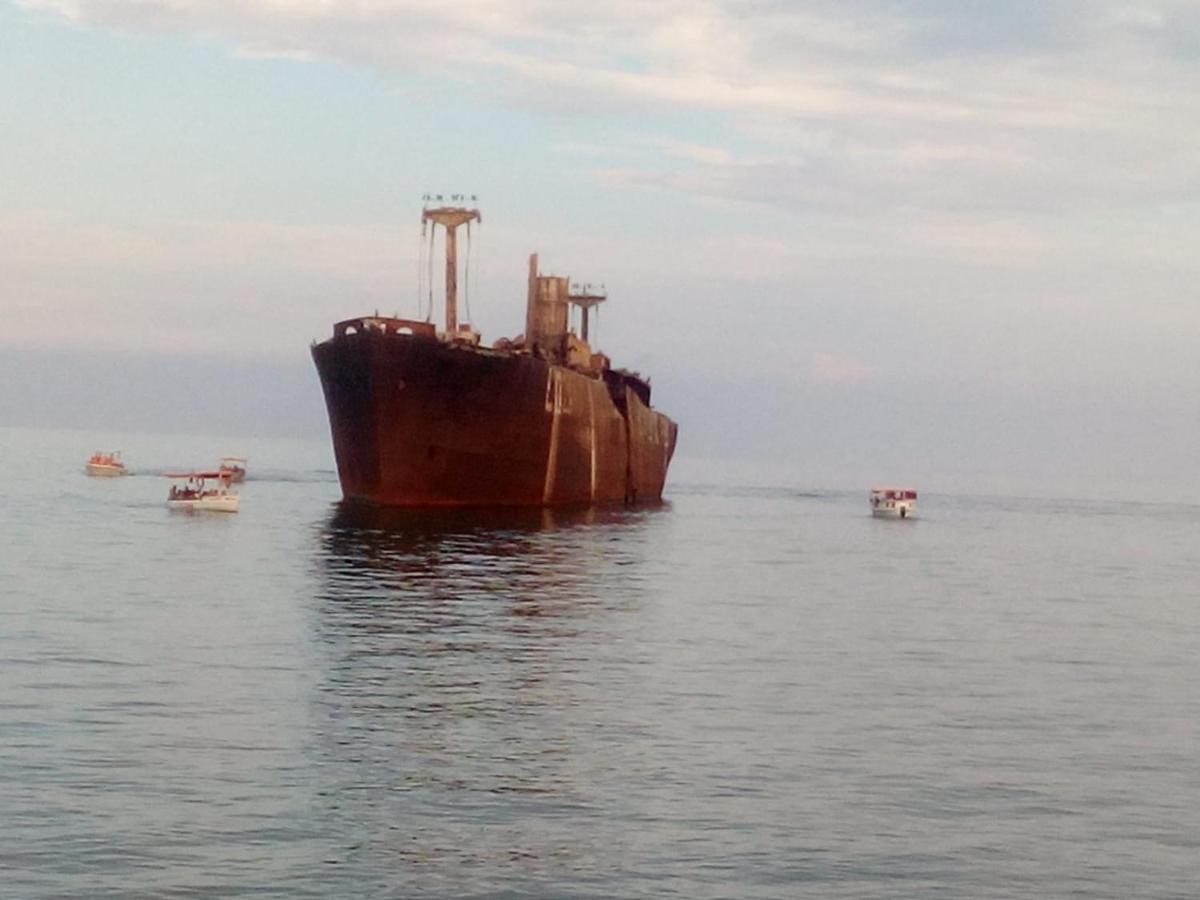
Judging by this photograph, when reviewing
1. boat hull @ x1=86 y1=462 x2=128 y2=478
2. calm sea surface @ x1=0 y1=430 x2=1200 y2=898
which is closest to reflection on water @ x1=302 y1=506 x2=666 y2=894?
calm sea surface @ x1=0 y1=430 x2=1200 y2=898

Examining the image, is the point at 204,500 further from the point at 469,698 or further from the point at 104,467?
the point at 469,698

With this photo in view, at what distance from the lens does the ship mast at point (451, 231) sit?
8431 cm

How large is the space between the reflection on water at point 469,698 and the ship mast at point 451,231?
2874 cm

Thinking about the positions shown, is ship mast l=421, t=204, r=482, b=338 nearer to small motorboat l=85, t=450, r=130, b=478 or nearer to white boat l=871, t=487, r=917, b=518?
white boat l=871, t=487, r=917, b=518

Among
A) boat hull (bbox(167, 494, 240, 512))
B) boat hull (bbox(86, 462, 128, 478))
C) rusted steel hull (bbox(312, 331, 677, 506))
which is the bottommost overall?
boat hull (bbox(86, 462, 128, 478))

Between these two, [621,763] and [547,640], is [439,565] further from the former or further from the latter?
[621,763]

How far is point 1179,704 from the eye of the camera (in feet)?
98.3

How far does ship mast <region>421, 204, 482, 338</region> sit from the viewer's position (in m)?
84.3

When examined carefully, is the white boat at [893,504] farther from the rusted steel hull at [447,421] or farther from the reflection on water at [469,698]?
the reflection on water at [469,698]

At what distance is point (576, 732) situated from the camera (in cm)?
2469

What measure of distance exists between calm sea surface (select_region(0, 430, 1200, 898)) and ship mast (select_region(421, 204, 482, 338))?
30420 millimetres

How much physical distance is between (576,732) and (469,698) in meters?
3.23

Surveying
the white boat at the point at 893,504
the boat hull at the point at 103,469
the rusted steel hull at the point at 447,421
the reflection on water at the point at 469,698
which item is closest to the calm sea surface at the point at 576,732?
the reflection on water at the point at 469,698

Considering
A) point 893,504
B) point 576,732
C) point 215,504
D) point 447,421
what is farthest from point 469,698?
point 893,504
